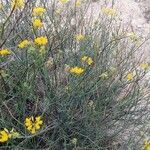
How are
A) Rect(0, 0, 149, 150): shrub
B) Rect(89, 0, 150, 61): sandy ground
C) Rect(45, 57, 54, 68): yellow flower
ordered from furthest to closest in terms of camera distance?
Rect(89, 0, 150, 61): sandy ground → Rect(45, 57, 54, 68): yellow flower → Rect(0, 0, 149, 150): shrub

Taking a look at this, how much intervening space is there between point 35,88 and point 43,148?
1.22ft

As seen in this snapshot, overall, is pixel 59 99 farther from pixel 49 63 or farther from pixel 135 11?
pixel 135 11

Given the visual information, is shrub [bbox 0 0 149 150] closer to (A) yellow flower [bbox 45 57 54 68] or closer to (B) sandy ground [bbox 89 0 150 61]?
(A) yellow flower [bbox 45 57 54 68]

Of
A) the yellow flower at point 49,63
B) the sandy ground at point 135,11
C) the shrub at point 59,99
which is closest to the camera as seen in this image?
the shrub at point 59,99

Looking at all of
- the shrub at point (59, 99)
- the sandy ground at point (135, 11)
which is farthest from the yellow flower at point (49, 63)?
the sandy ground at point (135, 11)

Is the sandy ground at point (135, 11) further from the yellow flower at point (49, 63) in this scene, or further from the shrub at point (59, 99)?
the yellow flower at point (49, 63)

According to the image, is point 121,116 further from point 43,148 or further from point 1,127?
point 1,127

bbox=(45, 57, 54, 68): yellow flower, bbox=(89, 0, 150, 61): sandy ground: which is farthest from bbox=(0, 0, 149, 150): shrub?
bbox=(89, 0, 150, 61): sandy ground

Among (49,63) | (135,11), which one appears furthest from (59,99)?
(135,11)

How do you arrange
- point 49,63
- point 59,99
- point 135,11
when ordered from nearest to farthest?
point 59,99, point 49,63, point 135,11

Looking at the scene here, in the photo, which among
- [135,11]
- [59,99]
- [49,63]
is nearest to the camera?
[59,99]

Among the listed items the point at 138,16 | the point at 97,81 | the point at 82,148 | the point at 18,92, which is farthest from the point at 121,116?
the point at 138,16

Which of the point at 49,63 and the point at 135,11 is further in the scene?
the point at 135,11

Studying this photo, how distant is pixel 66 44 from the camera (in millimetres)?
2986
